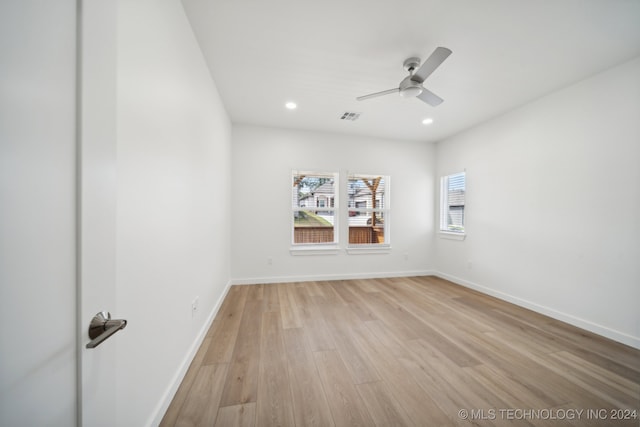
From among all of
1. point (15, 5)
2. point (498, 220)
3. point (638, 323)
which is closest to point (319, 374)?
point (15, 5)

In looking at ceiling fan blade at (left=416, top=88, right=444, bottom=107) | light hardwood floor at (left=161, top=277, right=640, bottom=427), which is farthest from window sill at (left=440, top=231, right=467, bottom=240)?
ceiling fan blade at (left=416, top=88, right=444, bottom=107)

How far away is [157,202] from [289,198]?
2677 mm

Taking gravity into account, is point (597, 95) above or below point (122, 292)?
above

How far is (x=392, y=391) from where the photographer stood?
1.50 m

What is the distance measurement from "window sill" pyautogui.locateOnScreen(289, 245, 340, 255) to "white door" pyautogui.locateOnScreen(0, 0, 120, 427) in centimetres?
331

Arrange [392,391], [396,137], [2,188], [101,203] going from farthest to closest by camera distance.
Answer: [396,137] < [392,391] < [101,203] < [2,188]

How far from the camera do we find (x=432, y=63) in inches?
72.7

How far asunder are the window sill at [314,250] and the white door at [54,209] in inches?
130

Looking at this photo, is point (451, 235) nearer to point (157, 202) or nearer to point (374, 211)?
point (374, 211)

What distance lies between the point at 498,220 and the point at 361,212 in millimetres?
2127

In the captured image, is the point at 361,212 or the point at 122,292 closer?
the point at 122,292

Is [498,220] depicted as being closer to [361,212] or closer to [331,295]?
[361,212]

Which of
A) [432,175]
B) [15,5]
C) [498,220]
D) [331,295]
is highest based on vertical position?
[432,175]

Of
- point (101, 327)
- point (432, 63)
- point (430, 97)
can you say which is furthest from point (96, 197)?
point (430, 97)
